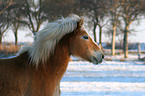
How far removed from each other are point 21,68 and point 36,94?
0.41 meters

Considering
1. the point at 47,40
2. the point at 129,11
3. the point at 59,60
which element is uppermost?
the point at 129,11

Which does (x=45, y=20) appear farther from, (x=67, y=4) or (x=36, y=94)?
(x=36, y=94)

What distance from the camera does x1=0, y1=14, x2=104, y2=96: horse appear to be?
2.19 m

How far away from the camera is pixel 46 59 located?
2422 millimetres

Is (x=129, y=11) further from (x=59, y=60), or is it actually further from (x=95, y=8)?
(x=59, y=60)

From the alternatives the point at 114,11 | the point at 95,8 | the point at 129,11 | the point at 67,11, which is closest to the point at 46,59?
the point at 67,11

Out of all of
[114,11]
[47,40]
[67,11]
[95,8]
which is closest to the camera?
[47,40]

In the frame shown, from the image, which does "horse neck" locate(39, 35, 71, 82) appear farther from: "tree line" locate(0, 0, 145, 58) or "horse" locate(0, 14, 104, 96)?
"tree line" locate(0, 0, 145, 58)

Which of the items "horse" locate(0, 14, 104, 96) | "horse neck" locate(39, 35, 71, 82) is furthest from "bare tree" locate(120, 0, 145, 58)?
"horse neck" locate(39, 35, 71, 82)

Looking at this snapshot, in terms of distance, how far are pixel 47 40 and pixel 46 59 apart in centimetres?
27

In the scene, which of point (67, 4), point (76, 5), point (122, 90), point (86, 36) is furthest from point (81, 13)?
point (86, 36)

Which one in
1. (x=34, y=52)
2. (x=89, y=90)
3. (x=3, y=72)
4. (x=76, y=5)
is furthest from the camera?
(x=76, y=5)

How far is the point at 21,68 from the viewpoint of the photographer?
2.28m

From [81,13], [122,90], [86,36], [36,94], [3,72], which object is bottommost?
[122,90]
